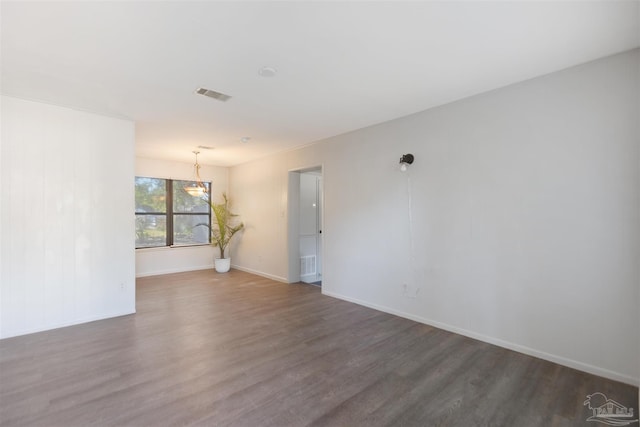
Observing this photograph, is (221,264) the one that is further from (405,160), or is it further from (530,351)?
(530,351)

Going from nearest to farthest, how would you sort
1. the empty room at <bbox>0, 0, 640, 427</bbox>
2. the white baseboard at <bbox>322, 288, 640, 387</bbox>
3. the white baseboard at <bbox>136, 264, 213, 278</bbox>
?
the empty room at <bbox>0, 0, 640, 427</bbox>
the white baseboard at <bbox>322, 288, 640, 387</bbox>
the white baseboard at <bbox>136, 264, 213, 278</bbox>

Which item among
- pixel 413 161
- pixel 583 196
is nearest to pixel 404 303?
pixel 413 161

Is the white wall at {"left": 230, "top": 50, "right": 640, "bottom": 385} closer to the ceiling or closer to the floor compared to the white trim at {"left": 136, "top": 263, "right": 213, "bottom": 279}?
closer to the ceiling

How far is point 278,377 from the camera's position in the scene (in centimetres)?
242

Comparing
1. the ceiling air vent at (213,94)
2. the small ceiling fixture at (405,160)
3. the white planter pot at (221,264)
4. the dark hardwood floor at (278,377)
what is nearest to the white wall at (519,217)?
the small ceiling fixture at (405,160)

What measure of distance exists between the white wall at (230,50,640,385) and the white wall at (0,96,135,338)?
10.8 ft

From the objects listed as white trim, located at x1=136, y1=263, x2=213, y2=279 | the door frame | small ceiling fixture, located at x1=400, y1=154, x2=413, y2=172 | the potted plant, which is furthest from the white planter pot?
small ceiling fixture, located at x1=400, y1=154, x2=413, y2=172

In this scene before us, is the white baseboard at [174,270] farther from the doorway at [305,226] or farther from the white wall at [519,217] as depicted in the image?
the white wall at [519,217]

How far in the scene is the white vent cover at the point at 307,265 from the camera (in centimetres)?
603

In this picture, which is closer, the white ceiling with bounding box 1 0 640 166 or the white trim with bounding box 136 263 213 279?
the white ceiling with bounding box 1 0 640 166

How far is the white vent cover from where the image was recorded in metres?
6.03

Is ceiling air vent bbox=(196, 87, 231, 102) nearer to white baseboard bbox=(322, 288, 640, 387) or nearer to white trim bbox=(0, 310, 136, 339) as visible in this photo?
white trim bbox=(0, 310, 136, 339)

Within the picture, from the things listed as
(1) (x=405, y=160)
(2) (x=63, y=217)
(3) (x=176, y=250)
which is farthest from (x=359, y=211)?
(3) (x=176, y=250)

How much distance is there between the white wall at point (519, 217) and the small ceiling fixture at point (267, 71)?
1.97 meters
